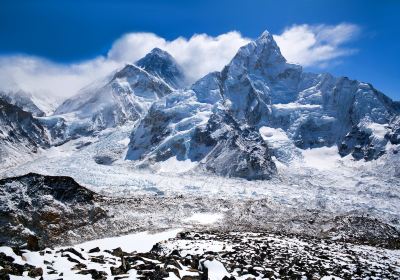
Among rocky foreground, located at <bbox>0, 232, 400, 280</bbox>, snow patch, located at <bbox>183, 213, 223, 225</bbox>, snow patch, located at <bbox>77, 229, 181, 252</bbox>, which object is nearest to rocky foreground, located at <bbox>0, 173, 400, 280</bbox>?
rocky foreground, located at <bbox>0, 232, 400, 280</bbox>

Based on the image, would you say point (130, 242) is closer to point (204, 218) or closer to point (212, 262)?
point (212, 262)

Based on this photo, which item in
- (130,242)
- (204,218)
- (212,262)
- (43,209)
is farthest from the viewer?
(204,218)

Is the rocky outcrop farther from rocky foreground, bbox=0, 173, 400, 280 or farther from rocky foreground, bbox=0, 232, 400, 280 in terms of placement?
rocky foreground, bbox=0, 232, 400, 280

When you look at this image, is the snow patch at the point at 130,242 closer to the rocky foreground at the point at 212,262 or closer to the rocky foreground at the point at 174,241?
the rocky foreground at the point at 174,241

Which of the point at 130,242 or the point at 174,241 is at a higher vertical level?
the point at 174,241

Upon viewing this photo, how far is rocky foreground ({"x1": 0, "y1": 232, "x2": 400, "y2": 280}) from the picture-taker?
2019cm

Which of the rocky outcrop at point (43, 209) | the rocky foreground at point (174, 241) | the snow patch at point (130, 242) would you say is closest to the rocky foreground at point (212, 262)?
the rocky foreground at point (174, 241)

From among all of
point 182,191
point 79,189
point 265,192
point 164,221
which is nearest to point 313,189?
point 265,192

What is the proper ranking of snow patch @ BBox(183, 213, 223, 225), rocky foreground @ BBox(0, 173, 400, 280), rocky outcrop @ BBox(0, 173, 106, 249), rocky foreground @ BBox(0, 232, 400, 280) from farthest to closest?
snow patch @ BBox(183, 213, 223, 225)
rocky outcrop @ BBox(0, 173, 106, 249)
rocky foreground @ BBox(0, 173, 400, 280)
rocky foreground @ BBox(0, 232, 400, 280)

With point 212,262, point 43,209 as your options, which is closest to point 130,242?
point 43,209

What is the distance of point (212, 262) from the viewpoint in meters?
24.5

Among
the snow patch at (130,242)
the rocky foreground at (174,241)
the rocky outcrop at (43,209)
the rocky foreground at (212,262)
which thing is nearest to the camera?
the rocky foreground at (212,262)

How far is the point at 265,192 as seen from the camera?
164750 millimetres

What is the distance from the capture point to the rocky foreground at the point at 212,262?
20.2 metres
